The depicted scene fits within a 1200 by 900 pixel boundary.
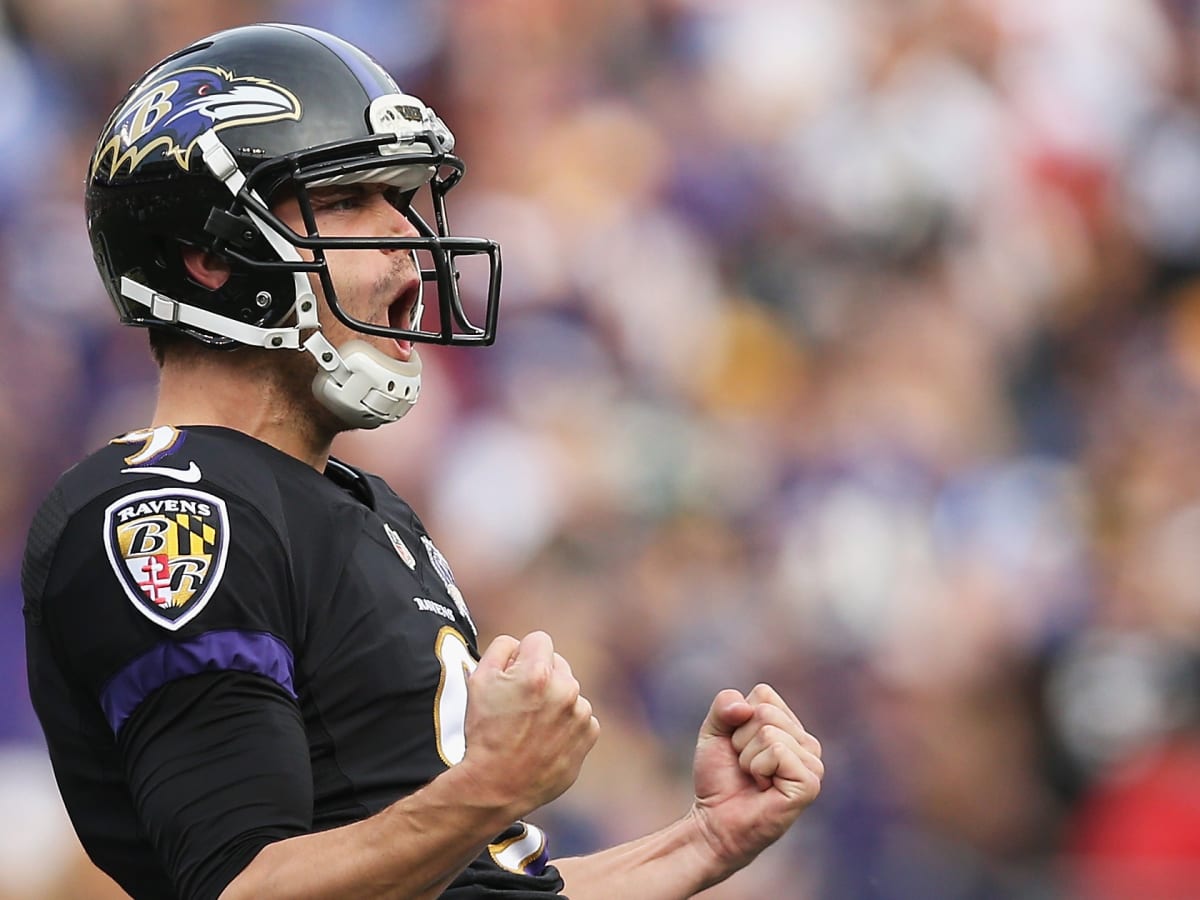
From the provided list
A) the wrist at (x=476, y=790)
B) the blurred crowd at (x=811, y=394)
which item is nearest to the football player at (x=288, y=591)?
the wrist at (x=476, y=790)

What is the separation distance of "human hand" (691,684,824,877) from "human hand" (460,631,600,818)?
817 millimetres

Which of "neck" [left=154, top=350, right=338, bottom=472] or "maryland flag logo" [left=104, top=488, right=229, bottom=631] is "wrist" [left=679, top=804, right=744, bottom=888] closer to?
"neck" [left=154, top=350, right=338, bottom=472]

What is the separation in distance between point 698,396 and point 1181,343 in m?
2.32

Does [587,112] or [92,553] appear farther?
[587,112]

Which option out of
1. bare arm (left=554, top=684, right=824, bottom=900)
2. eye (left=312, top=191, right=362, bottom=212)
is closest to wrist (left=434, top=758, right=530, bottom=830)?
bare arm (left=554, top=684, right=824, bottom=900)

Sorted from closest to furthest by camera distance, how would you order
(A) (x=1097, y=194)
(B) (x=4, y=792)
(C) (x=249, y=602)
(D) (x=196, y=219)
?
1. (C) (x=249, y=602)
2. (D) (x=196, y=219)
3. (B) (x=4, y=792)
4. (A) (x=1097, y=194)

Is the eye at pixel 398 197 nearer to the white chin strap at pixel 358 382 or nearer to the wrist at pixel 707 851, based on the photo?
the white chin strap at pixel 358 382

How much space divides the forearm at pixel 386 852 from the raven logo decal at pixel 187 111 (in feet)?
3.46

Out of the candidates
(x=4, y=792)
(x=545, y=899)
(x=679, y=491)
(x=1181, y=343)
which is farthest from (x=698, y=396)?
(x=545, y=899)

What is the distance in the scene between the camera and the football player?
86.6 inches

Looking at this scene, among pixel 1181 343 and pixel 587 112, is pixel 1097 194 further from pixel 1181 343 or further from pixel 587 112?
pixel 587 112

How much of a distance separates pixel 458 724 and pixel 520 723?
48cm

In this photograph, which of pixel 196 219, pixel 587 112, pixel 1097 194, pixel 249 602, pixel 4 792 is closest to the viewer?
pixel 249 602

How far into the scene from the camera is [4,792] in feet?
18.2
